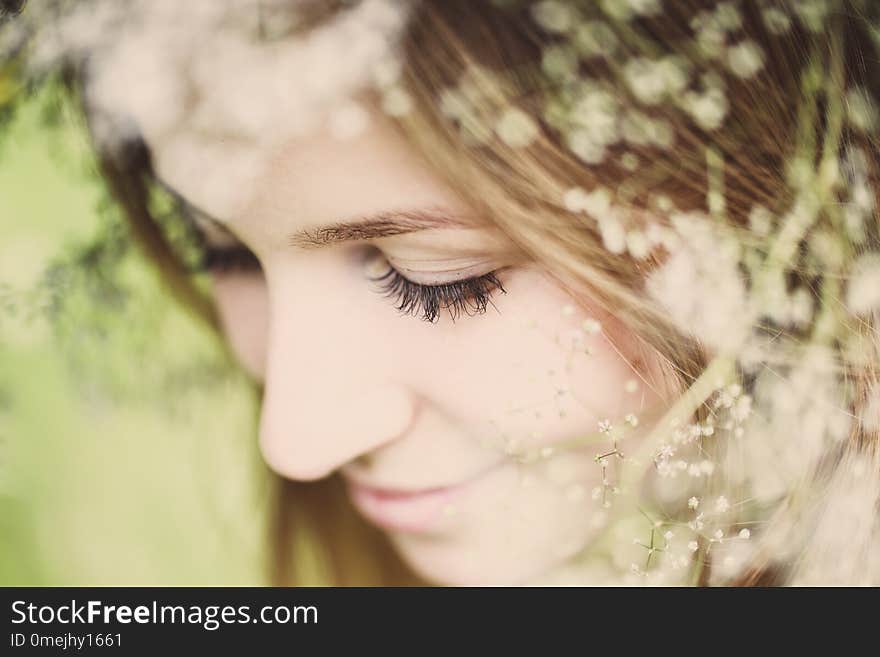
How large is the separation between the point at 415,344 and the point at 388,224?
0.51ft

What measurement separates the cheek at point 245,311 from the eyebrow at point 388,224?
23 centimetres

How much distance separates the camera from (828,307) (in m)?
0.75

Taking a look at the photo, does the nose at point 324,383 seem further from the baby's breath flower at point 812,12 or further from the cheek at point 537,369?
the baby's breath flower at point 812,12

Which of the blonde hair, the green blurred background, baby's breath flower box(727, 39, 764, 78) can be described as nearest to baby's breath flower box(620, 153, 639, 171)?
the blonde hair

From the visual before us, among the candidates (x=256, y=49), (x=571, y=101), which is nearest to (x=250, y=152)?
(x=256, y=49)

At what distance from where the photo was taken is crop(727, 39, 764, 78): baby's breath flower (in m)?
0.68

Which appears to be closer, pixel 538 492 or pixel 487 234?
pixel 487 234

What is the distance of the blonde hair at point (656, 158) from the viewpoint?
2.15 ft

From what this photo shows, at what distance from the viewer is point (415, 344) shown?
2.62 ft

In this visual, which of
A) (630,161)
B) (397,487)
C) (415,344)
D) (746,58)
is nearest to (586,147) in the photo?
(630,161)
